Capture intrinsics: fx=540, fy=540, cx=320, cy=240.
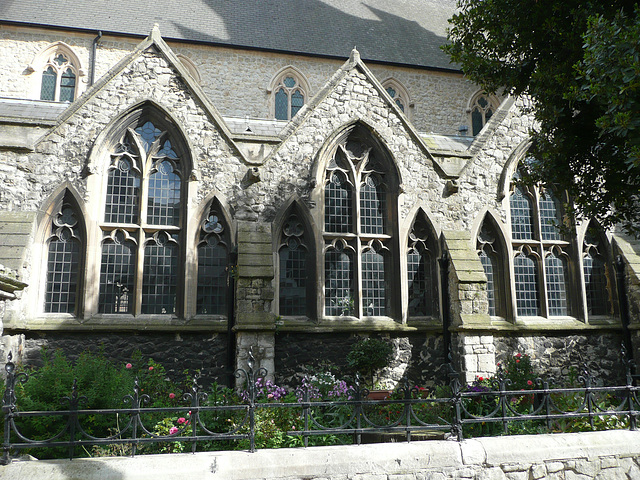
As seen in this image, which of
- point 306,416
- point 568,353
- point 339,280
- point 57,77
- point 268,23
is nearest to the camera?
point 306,416

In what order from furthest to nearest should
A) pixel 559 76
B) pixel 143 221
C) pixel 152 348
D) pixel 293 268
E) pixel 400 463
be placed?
pixel 293 268, pixel 143 221, pixel 152 348, pixel 559 76, pixel 400 463

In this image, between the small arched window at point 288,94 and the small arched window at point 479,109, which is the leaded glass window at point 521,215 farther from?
the small arched window at point 288,94

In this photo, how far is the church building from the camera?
10312 mm

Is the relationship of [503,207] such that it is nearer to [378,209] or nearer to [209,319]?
[378,209]

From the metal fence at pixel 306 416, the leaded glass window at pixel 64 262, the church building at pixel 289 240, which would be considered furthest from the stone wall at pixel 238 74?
the metal fence at pixel 306 416

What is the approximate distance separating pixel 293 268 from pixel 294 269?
0.03 metres

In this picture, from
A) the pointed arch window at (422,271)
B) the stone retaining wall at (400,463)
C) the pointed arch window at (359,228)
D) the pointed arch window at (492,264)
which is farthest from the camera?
the pointed arch window at (492,264)

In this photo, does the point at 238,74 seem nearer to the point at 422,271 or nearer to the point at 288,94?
the point at 288,94

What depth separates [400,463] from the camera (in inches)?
219

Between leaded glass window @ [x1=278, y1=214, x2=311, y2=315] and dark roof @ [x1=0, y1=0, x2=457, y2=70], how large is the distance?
27.6 ft

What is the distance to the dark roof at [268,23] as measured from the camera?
17.1 metres

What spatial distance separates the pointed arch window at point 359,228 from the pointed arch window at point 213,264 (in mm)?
2119

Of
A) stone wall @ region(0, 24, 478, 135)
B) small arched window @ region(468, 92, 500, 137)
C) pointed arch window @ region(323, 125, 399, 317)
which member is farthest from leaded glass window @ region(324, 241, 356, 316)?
small arched window @ region(468, 92, 500, 137)

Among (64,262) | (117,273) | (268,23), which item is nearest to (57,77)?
(268,23)
